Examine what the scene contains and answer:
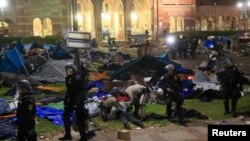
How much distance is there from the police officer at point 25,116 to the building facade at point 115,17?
116ft

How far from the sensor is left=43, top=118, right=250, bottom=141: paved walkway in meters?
12.5

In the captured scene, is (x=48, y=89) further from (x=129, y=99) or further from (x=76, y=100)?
(x=76, y=100)

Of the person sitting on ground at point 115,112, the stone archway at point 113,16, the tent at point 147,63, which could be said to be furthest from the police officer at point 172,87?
the stone archway at point 113,16

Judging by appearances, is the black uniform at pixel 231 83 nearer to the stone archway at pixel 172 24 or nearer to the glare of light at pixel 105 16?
the stone archway at pixel 172 24

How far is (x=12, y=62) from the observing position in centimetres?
2403

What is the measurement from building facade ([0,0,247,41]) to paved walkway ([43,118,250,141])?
33.3m

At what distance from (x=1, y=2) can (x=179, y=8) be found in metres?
25.1

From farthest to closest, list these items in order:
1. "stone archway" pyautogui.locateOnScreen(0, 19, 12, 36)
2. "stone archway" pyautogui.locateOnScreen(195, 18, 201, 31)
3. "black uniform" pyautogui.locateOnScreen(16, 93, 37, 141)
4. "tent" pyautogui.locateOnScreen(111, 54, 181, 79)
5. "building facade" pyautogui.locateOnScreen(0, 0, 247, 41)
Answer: "stone archway" pyautogui.locateOnScreen(195, 18, 201, 31) < "building facade" pyautogui.locateOnScreen(0, 0, 247, 41) < "stone archway" pyautogui.locateOnScreen(0, 19, 12, 36) < "tent" pyautogui.locateOnScreen(111, 54, 181, 79) < "black uniform" pyautogui.locateOnScreen(16, 93, 37, 141)

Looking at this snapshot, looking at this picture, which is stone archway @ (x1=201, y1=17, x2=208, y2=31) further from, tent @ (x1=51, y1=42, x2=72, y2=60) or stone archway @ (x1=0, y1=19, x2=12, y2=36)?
tent @ (x1=51, y1=42, x2=72, y2=60)

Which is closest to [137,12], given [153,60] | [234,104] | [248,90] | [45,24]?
[45,24]

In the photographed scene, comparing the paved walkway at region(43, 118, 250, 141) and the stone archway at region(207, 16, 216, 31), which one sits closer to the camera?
the paved walkway at region(43, 118, 250, 141)

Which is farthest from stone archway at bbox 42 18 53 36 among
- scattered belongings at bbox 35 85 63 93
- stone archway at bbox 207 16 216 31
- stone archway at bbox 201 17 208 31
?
scattered belongings at bbox 35 85 63 93

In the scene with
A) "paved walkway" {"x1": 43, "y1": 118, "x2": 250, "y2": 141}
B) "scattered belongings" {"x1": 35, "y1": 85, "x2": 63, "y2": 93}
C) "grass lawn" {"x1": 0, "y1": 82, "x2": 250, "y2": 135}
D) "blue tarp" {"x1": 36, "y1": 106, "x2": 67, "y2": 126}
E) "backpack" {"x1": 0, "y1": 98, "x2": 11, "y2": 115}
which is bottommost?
"paved walkway" {"x1": 43, "y1": 118, "x2": 250, "y2": 141}

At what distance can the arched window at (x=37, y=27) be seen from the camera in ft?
156
